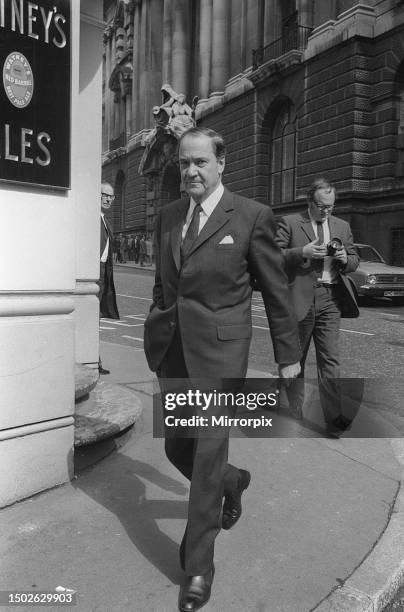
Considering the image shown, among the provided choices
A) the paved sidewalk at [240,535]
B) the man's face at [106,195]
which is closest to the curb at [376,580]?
the paved sidewalk at [240,535]

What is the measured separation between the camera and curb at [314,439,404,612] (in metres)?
2.35

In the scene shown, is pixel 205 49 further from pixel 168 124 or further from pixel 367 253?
pixel 367 253

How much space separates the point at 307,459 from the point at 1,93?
9.06 feet

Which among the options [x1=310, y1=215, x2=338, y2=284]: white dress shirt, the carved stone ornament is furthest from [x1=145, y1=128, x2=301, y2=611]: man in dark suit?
the carved stone ornament

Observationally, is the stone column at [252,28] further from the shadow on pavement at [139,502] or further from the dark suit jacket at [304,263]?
the shadow on pavement at [139,502]

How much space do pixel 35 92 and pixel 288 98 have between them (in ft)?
79.4

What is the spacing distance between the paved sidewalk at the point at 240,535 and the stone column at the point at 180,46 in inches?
1481

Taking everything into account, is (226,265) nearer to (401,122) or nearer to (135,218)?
(401,122)

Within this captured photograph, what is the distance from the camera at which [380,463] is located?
392 centimetres

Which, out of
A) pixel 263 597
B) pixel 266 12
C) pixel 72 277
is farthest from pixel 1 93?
pixel 266 12

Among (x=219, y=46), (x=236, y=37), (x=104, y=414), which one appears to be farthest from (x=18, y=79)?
(x=219, y=46)

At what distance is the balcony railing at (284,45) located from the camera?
24.2 metres

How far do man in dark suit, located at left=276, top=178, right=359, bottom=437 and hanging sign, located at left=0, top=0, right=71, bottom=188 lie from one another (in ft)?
6.09

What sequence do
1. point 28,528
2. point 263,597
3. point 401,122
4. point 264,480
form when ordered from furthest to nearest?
1. point 401,122
2. point 264,480
3. point 28,528
4. point 263,597
